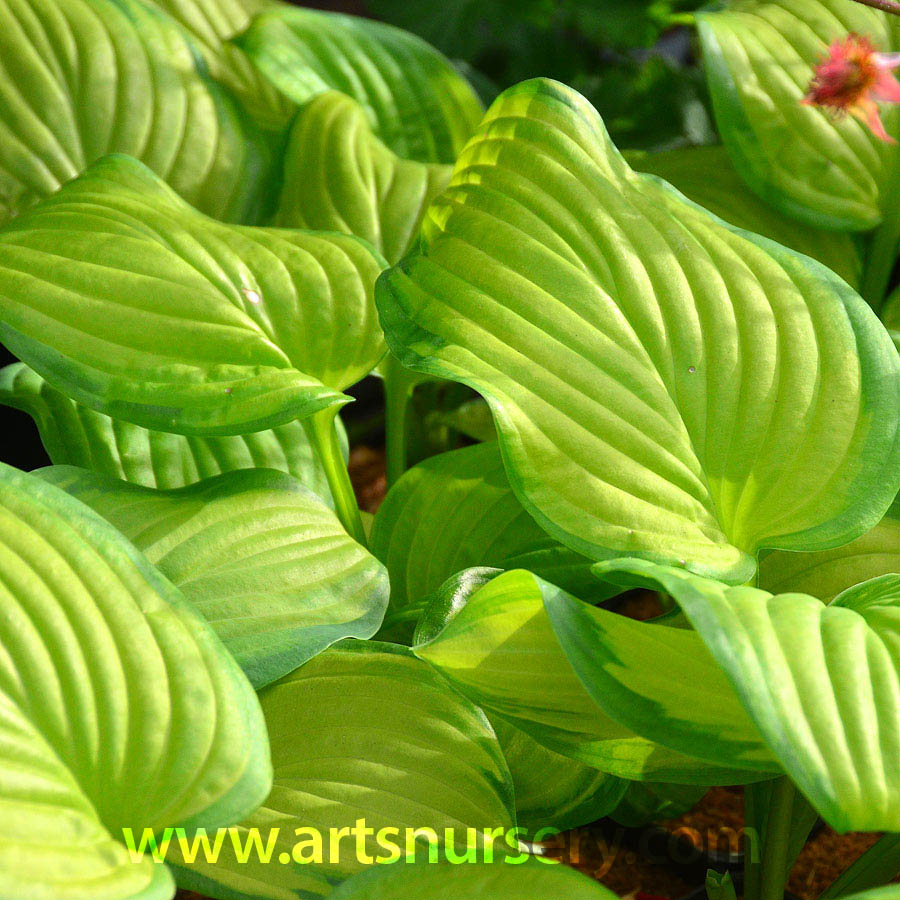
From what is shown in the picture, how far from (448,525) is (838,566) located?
0.65 ft

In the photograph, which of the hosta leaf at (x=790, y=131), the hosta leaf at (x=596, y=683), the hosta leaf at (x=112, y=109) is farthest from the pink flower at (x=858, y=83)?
the hosta leaf at (x=112, y=109)

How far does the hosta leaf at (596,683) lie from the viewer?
1.17ft

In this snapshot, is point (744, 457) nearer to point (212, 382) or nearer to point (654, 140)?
point (212, 382)

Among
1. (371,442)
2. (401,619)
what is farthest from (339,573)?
(371,442)

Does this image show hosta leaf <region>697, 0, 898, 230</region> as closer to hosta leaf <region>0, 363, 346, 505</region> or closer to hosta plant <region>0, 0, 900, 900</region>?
hosta plant <region>0, 0, 900, 900</region>

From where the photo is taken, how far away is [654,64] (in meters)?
0.98

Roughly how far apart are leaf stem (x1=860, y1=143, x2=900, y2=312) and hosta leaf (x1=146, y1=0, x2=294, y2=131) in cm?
44

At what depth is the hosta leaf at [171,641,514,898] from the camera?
0.39 meters

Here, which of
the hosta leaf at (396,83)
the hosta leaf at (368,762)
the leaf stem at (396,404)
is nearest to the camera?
the hosta leaf at (368,762)

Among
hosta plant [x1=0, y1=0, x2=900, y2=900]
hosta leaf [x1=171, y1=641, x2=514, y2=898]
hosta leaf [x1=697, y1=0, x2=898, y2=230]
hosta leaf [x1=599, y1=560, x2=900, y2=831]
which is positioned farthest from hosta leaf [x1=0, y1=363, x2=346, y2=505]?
hosta leaf [x1=697, y1=0, x2=898, y2=230]

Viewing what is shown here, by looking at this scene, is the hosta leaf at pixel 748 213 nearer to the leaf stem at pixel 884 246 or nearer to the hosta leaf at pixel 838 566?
the leaf stem at pixel 884 246

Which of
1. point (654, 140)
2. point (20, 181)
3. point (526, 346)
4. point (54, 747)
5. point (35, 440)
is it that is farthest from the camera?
point (654, 140)

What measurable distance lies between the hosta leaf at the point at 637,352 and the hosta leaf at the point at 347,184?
0.15m

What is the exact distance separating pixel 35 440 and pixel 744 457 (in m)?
0.56
